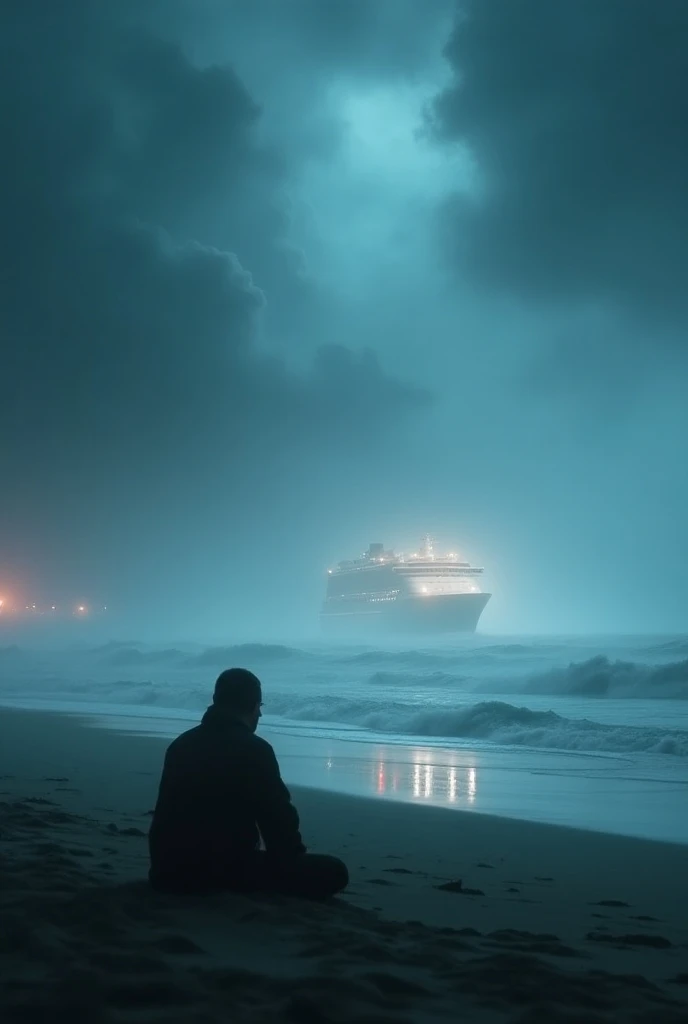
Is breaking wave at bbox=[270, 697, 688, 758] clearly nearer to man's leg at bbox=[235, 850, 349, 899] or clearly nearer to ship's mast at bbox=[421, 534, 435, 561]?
man's leg at bbox=[235, 850, 349, 899]

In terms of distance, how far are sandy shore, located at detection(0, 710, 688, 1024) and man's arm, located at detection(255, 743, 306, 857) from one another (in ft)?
1.09

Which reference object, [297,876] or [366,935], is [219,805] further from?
[366,935]

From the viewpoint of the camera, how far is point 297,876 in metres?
4.49

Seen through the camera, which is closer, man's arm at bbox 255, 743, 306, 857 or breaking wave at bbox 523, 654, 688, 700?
man's arm at bbox 255, 743, 306, 857

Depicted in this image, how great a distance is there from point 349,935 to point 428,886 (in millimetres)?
1971

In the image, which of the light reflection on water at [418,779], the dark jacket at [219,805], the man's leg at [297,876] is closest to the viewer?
the dark jacket at [219,805]

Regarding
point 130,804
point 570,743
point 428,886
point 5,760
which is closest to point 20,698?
point 5,760

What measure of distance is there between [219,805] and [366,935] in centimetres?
90

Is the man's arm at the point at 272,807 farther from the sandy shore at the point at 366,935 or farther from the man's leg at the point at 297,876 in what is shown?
the sandy shore at the point at 366,935

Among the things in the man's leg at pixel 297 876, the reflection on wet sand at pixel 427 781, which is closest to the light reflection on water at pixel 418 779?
the reflection on wet sand at pixel 427 781

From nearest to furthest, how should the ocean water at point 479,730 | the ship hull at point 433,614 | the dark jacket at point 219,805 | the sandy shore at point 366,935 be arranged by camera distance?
the sandy shore at point 366,935 < the dark jacket at point 219,805 < the ocean water at point 479,730 < the ship hull at point 433,614

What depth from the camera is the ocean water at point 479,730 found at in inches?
399

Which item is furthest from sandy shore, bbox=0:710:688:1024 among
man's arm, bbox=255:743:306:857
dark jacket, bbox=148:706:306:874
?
man's arm, bbox=255:743:306:857

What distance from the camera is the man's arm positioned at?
13.9 ft
